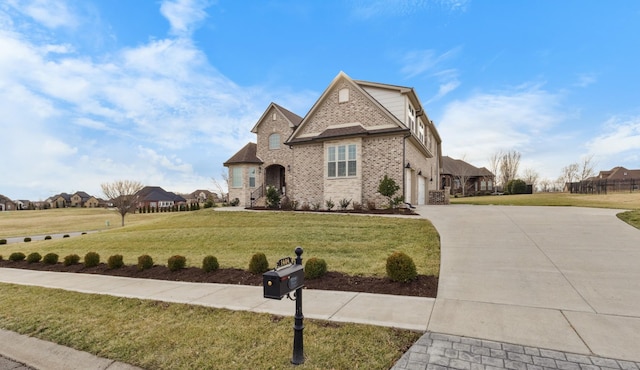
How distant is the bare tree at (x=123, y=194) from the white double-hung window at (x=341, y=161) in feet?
87.9

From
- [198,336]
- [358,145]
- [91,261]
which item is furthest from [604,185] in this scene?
[91,261]

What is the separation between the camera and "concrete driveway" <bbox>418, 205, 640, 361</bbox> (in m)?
3.61

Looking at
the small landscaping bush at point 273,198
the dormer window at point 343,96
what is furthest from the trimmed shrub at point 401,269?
the small landscaping bush at point 273,198

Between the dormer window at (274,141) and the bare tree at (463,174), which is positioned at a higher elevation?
the dormer window at (274,141)

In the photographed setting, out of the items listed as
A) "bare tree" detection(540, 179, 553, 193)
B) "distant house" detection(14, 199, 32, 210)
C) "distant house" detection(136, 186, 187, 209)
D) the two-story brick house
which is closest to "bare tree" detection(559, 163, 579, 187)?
"bare tree" detection(540, 179, 553, 193)

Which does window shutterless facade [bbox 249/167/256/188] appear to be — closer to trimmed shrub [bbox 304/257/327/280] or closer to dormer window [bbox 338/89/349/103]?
dormer window [bbox 338/89/349/103]

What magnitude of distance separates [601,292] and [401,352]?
424cm

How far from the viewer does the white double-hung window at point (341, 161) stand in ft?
56.5

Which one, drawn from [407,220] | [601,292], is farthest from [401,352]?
[407,220]

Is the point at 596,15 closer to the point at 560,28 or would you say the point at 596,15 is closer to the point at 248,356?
the point at 560,28

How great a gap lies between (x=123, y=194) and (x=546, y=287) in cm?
4057

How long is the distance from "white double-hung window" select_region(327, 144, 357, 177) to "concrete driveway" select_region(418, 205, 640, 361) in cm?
817

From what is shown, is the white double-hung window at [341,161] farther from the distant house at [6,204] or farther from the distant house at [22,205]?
the distant house at [6,204]

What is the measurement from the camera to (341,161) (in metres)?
17.6
